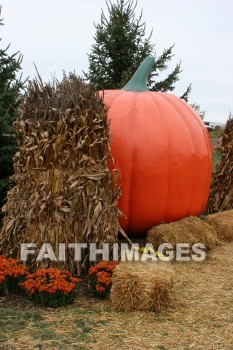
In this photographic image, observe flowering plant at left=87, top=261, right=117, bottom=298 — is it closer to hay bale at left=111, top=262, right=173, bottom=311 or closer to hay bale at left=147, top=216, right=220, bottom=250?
hay bale at left=111, top=262, right=173, bottom=311

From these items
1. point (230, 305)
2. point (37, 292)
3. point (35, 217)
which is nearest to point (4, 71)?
point (35, 217)

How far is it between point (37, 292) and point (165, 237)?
184cm

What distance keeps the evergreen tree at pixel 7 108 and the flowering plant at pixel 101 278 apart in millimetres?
1902

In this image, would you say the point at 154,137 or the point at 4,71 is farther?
the point at 4,71

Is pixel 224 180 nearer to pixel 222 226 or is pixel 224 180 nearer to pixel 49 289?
pixel 222 226

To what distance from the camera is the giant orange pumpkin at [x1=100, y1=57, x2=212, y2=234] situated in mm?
5590

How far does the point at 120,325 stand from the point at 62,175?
1.40 metres

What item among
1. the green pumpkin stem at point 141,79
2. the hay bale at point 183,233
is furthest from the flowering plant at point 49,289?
the green pumpkin stem at point 141,79

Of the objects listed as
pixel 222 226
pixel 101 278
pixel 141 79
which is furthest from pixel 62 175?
pixel 222 226

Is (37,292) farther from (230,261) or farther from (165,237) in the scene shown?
(230,261)

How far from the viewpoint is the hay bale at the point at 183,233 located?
18.2 feet

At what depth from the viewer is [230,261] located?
5637 mm

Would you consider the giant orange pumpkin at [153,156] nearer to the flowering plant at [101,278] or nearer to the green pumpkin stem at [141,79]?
the green pumpkin stem at [141,79]

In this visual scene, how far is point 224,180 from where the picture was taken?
27.4 ft
